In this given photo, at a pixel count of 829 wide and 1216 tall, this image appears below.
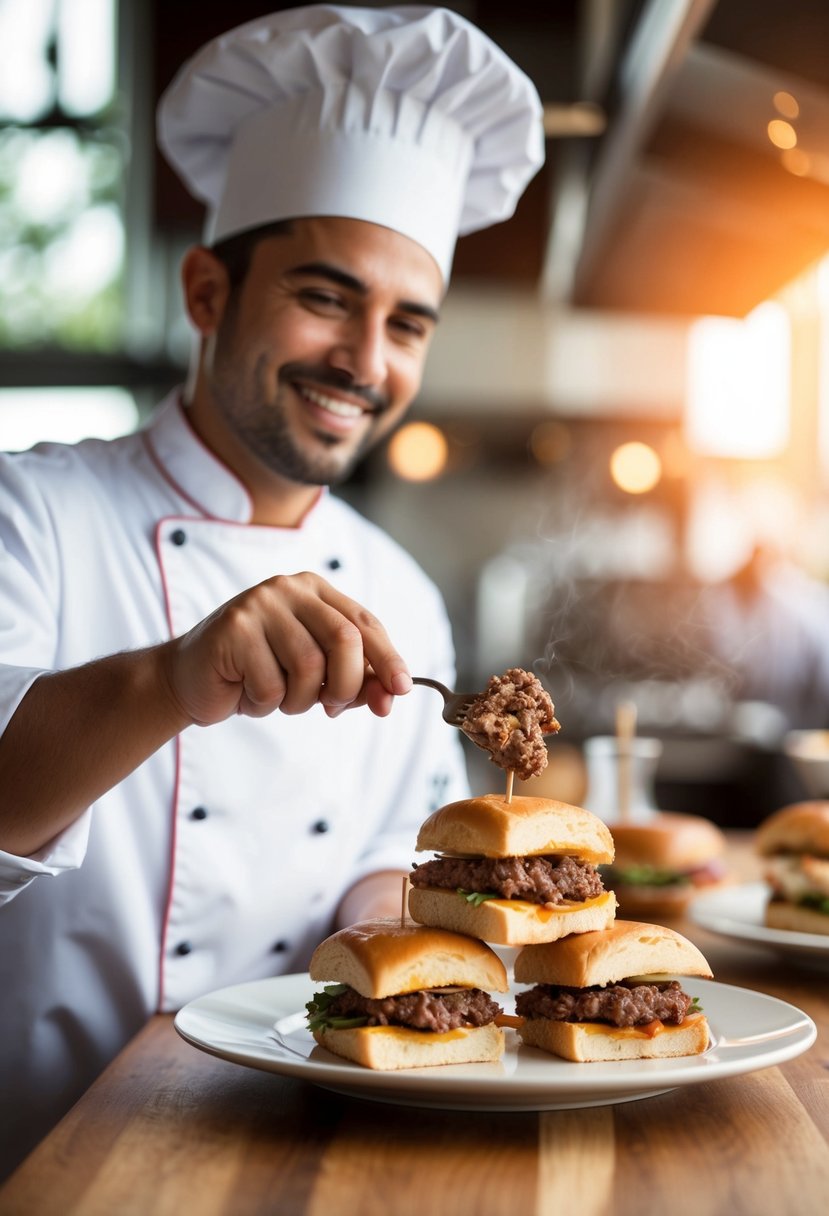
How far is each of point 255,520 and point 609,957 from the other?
1.13 m

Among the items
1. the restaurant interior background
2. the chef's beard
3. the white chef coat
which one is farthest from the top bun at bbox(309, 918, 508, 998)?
the restaurant interior background

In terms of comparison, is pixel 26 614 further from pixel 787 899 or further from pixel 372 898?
pixel 787 899

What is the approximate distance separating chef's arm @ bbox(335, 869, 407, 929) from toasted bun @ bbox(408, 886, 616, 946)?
523mm

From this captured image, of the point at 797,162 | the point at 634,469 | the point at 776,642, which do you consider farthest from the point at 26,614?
the point at 776,642

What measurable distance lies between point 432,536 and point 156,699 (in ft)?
25.0

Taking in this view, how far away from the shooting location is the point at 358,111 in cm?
216

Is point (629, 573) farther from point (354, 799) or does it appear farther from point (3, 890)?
point (3, 890)

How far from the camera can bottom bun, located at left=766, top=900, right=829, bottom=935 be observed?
2.01m

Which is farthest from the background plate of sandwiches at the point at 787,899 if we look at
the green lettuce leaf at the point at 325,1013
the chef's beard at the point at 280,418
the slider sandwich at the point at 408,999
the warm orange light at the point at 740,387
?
the warm orange light at the point at 740,387

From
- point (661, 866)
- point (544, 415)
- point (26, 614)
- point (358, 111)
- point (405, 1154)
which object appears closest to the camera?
point (405, 1154)

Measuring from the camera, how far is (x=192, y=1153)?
113 cm

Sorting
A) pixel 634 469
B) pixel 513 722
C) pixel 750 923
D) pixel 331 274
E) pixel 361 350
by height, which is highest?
pixel 634 469

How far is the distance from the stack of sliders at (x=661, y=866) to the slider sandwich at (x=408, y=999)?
87 cm

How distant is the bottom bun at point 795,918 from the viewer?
6.59ft
